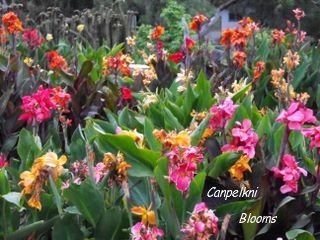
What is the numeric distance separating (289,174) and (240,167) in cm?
13

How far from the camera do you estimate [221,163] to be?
1727 mm

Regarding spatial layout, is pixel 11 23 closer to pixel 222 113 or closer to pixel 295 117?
pixel 222 113

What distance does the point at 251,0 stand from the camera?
17.6 meters

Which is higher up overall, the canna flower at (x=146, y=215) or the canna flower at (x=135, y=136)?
the canna flower at (x=135, y=136)

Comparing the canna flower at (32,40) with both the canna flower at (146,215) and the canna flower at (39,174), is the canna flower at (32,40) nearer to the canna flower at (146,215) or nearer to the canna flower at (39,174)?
the canna flower at (39,174)

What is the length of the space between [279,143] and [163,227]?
46 centimetres

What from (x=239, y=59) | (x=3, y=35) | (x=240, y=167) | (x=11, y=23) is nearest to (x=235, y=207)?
(x=240, y=167)

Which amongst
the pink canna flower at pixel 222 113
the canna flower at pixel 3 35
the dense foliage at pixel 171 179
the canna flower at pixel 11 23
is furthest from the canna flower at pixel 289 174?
the canna flower at pixel 3 35

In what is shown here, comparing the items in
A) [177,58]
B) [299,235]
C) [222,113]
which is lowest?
[177,58]

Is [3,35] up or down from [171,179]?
down

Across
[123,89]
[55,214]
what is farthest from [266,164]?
[123,89]

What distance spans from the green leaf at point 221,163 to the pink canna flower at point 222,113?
103mm

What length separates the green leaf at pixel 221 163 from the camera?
168 cm

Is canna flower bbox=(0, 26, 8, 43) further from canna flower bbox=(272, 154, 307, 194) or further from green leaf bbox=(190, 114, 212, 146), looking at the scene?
canna flower bbox=(272, 154, 307, 194)
